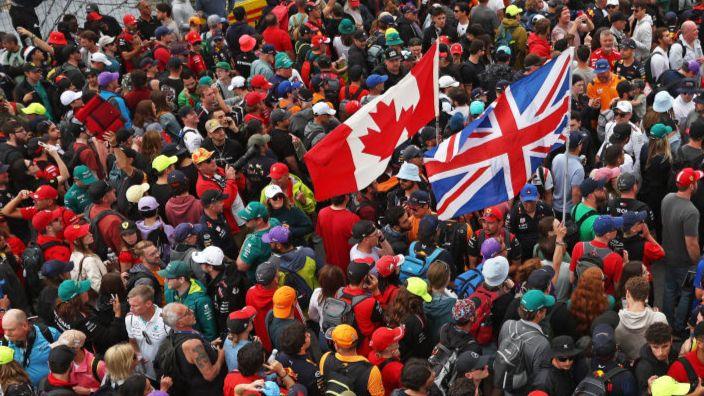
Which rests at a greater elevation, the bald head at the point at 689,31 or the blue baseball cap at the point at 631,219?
the blue baseball cap at the point at 631,219

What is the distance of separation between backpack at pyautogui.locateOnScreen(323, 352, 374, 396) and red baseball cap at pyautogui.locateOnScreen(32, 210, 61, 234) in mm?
4114

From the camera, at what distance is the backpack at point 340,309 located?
802 cm

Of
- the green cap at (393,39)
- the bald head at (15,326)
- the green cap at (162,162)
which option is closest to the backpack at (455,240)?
the green cap at (162,162)

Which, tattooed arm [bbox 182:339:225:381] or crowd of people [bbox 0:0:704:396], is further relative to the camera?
tattooed arm [bbox 182:339:225:381]

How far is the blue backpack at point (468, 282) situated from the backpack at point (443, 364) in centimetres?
94

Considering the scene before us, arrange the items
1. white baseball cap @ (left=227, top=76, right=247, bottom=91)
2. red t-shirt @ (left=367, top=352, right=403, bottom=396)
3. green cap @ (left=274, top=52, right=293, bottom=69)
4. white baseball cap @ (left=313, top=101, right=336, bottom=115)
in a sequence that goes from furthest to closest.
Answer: green cap @ (left=274, top=52, right=293, bottom=69), white baseball cap @ (left=227, top=76, right=247, bottom=91), white baseball cap @ (left=313, top=101, right=336, bottom=115), red t-shirt @ (left=367, top=352, right=403, bottom=396)

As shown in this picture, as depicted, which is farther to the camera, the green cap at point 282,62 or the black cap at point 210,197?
the green cap at point 282,62

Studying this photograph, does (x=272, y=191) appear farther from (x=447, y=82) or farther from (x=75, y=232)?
(x=447, y=82)

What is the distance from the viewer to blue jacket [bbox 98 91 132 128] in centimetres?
1270

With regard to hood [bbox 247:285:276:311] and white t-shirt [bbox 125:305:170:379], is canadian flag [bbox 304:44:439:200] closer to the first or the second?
hood [bbox 247:285:276:311]

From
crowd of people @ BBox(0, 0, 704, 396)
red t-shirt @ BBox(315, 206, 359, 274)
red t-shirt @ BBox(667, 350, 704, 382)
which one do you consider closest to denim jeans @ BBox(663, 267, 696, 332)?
Answer: crowd of people @ BBox(0, 0, 704, 396)

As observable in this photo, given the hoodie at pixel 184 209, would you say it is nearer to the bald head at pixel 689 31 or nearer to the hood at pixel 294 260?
the hood at pixel 294 260

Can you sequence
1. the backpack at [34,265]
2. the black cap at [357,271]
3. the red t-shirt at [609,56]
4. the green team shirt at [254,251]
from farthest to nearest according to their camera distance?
the red t-shirt at [609,56]
the backpack at [34,265]
the green team shirt at [254,251]
the black cap at [357,271]

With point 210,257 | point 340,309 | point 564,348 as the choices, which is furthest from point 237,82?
point 564,348
